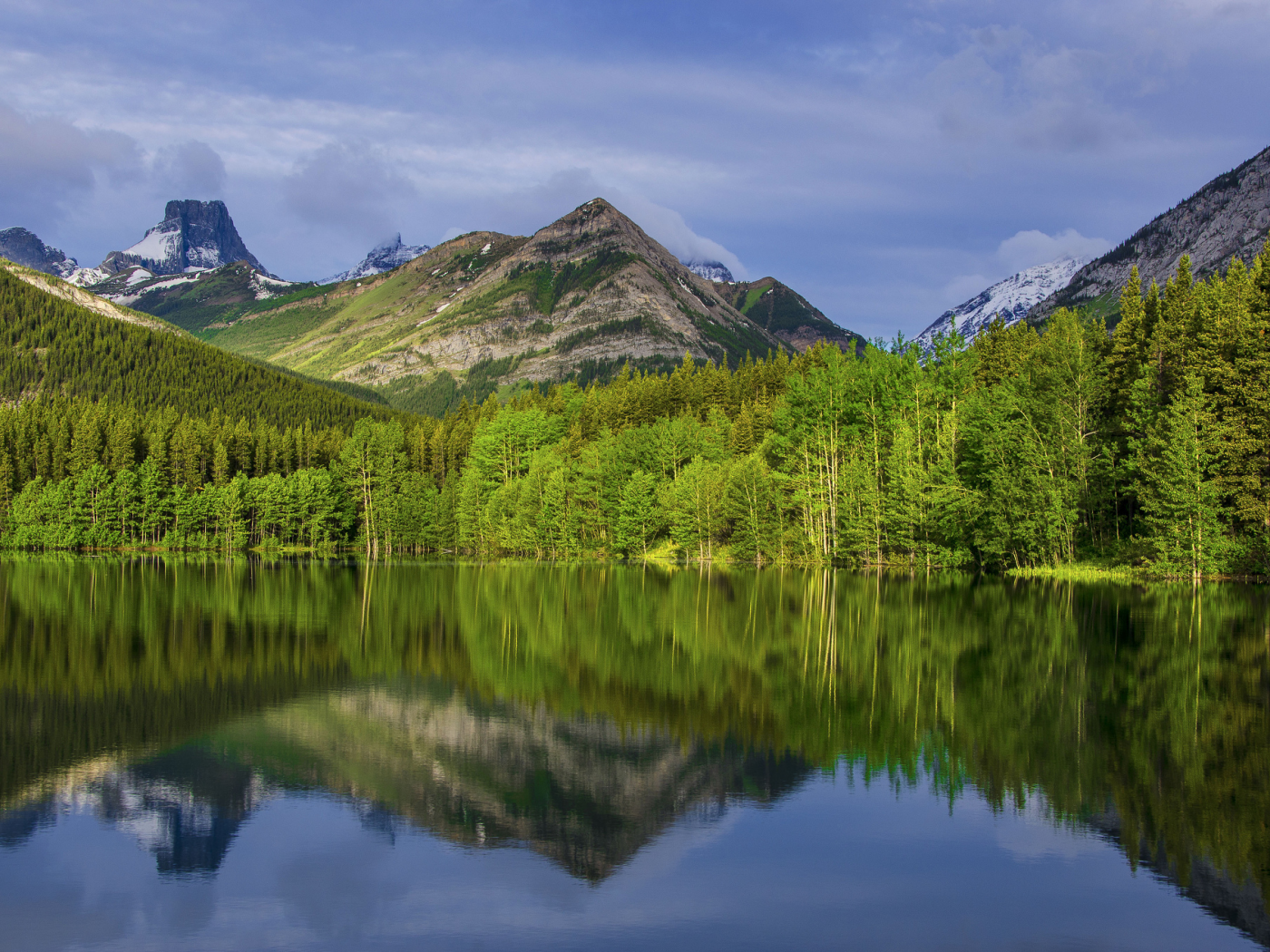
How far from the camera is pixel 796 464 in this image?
96.6 m

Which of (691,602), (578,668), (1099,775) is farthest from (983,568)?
(1099,775)

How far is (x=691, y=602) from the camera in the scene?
49.3 m

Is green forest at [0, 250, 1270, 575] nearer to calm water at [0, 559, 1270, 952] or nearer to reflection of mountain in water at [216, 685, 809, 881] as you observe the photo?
calm water at [0, 559, 1270, 952]

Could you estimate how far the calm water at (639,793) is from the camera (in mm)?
11383

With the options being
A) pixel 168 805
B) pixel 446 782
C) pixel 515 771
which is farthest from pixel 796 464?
pixel 168 805

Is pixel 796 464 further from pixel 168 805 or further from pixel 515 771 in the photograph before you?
pixel 168 805

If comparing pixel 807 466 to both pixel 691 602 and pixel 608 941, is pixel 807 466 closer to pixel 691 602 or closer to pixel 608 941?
pixel 691 602

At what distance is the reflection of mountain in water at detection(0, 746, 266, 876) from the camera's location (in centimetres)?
1377

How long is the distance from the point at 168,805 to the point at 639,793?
7849 millimetres

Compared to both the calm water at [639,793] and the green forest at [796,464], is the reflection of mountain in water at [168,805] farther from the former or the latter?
the green forest at [796,464]

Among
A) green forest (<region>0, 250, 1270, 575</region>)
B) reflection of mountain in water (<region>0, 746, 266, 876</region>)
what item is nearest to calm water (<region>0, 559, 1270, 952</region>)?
reflection of mountain in water (<region>0, 746, 266, 876</region>)

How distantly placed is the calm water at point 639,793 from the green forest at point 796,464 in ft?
113

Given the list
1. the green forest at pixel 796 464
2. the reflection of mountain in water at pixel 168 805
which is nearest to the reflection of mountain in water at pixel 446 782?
the reflection of mountain in water at pixel 168 805

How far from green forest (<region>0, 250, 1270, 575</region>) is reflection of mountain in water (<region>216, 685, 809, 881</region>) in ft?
171
